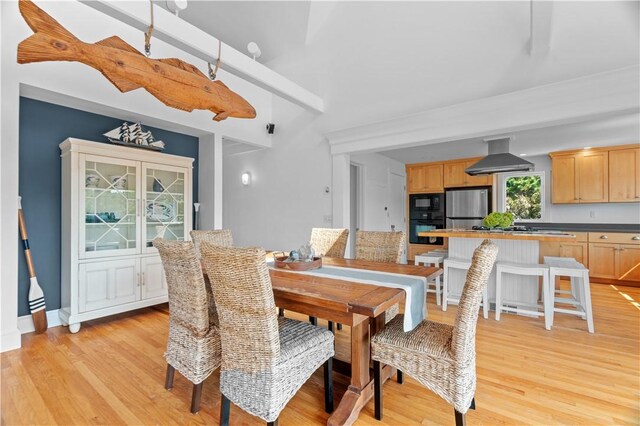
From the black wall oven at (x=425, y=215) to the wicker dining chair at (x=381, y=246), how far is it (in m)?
3.93

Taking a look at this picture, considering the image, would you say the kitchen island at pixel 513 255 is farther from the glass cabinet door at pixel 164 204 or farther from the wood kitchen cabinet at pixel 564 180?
the glass cabinet door at pixel 164 204

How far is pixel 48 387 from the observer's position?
1935 millimetres

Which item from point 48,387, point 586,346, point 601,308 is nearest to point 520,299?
point 586,346

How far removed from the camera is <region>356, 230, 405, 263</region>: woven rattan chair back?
2.55 meters

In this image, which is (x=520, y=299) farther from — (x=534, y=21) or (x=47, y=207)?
(x=47, y=207)

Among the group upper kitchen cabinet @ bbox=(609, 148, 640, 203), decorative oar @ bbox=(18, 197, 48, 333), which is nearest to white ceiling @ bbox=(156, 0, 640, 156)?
upper kitchen cabinet @ bbox=(609, 148, 640, 203)

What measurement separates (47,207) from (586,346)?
17.1 ft

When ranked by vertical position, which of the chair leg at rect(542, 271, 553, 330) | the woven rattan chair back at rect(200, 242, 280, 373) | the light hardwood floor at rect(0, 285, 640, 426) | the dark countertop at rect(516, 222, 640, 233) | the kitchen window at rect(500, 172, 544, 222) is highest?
the kitchen window at rect(500, 172, 544, 222)

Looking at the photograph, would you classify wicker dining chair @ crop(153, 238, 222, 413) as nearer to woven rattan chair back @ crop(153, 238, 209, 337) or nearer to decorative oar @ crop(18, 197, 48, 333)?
woven rattan chair back @ crop(153, 238, 209, 337)

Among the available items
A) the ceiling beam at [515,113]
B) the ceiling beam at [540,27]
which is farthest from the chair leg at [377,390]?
the ceiling beam at [540,27]

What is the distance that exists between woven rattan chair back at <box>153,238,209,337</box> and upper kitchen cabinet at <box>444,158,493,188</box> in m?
5.73

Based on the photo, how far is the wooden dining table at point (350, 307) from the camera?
1.42 meters

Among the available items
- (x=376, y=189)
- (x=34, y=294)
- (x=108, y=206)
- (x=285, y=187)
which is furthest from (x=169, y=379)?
(x=376, y=189)

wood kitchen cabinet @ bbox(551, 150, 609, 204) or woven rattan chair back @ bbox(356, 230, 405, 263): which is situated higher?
wood kitchen cabinet @ bbox(551, 150, 609, 204)
